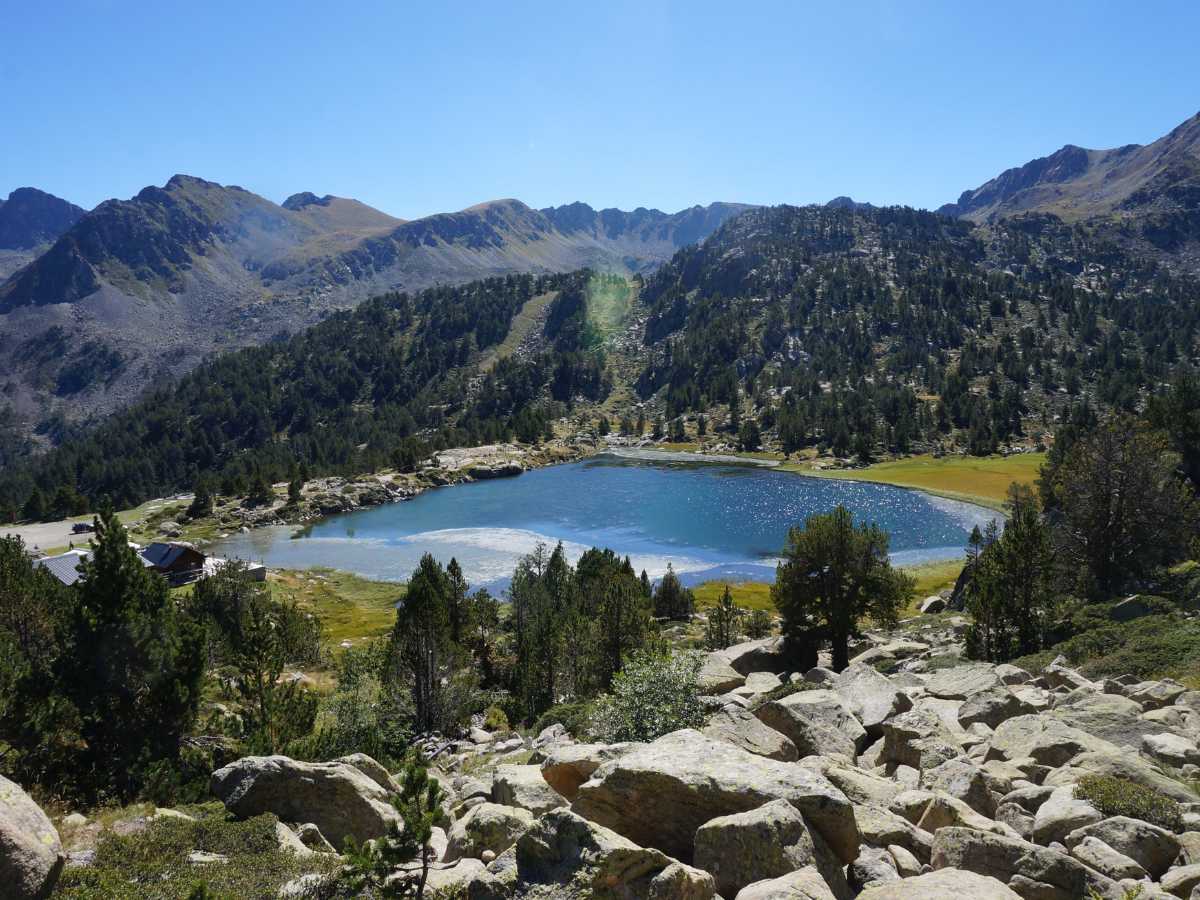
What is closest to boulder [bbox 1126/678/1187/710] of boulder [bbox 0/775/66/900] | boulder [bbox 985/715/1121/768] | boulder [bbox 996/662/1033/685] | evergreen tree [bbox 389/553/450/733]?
boulder [bbox 996/662/1033/685]

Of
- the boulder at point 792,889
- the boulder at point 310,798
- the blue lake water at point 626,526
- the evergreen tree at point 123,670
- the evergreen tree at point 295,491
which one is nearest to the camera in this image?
the boulder at point 792,889

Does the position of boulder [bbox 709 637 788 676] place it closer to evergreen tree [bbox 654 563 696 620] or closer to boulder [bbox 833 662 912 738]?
boulder [bbox 833 662 912 738]

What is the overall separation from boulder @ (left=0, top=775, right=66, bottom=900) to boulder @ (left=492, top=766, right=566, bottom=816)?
8.81m

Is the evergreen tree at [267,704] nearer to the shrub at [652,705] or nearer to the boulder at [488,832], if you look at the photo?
the shrub at [652,705]

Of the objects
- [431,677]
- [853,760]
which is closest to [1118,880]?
[853,760]

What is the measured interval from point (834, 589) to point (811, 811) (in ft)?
122

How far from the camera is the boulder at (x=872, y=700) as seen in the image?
24.5 meters

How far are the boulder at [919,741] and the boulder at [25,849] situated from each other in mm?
20013

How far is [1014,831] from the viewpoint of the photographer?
13547mm

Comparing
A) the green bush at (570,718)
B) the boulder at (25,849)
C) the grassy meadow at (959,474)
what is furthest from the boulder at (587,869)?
the grassy meadow at (959,474)

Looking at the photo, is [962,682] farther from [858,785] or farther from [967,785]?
[858,785]

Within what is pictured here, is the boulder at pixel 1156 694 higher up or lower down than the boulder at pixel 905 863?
lower down

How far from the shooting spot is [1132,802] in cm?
1352

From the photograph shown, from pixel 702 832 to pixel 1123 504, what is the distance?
53.1 m
